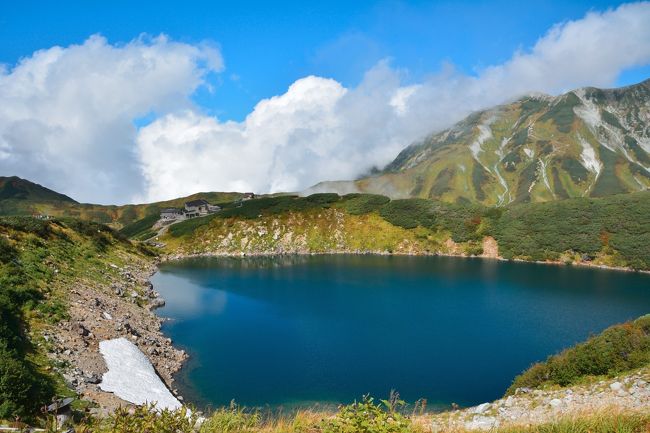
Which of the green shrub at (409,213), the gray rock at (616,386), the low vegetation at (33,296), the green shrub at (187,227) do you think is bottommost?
the gray rock at (616,386)

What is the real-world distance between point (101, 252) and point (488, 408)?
7152 centimetres

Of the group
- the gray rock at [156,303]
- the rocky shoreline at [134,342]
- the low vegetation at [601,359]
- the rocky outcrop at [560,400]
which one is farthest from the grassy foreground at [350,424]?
the gray rock at [156,303]

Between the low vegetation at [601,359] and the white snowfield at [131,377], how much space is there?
24.4m

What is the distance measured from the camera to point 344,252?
417 ft

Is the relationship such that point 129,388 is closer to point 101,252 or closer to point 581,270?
point 101,252

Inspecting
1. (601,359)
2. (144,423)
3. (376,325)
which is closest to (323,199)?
(376,325)

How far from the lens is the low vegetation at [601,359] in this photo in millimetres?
25641

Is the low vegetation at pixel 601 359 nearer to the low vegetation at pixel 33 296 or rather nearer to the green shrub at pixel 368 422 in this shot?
the green shrub at pixel 368 422

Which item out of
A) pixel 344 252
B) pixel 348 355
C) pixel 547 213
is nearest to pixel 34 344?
pixel 348 355

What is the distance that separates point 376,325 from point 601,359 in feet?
91.7

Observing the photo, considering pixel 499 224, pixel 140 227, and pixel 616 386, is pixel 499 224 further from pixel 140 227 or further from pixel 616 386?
pixel 140 227

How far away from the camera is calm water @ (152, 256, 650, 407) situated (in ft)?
113

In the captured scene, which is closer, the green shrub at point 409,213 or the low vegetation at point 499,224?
the low vegetation at point 499,224

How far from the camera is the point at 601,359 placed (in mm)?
26172
